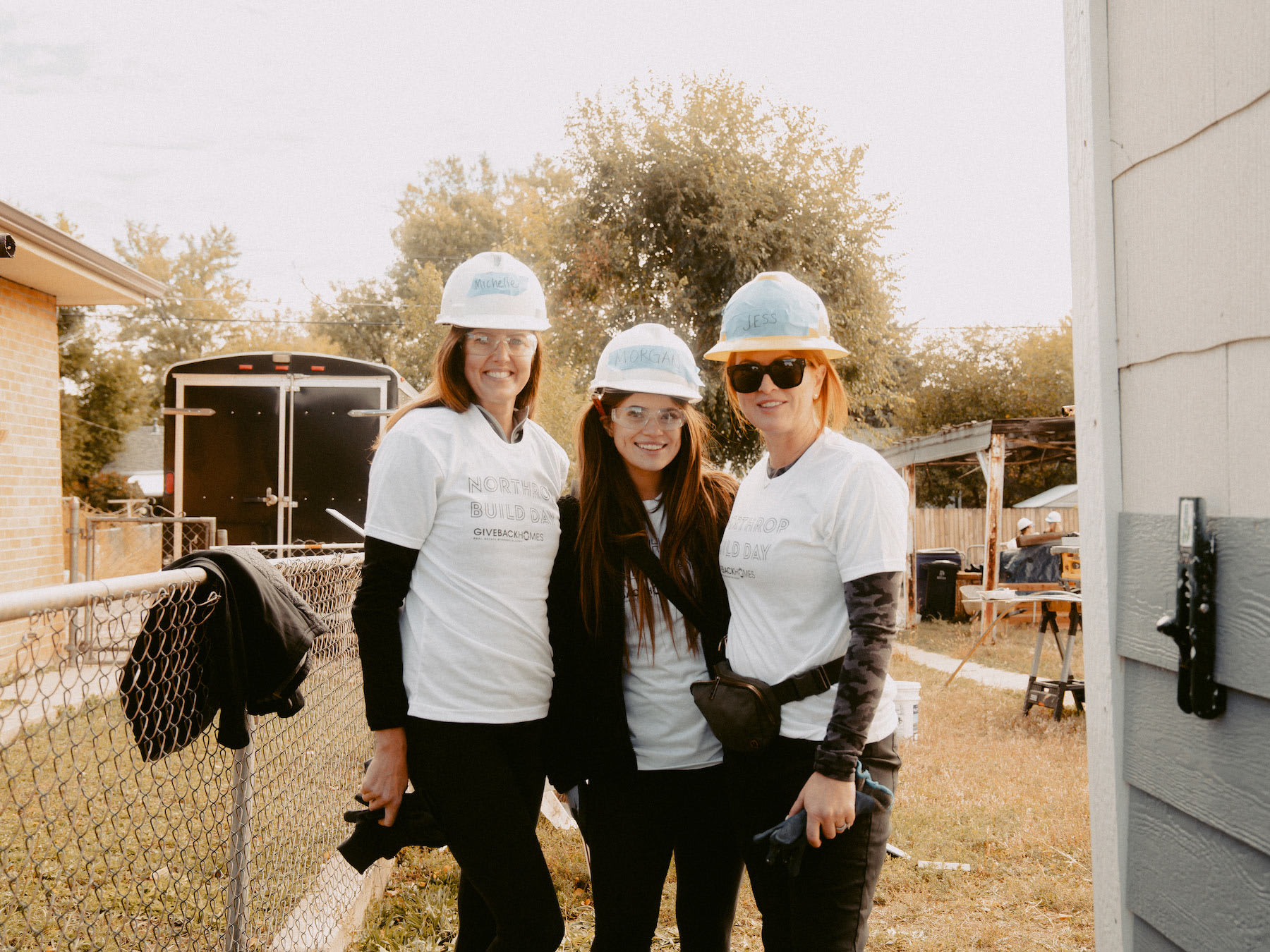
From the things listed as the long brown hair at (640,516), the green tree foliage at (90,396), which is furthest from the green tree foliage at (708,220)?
the green tree foliage at (90,396)

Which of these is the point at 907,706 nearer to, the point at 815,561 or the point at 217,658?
the point at 815,561

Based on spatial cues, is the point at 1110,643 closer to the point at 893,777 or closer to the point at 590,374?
the point at 893,777

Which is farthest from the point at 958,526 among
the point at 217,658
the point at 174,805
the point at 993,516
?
→ the point at 217,658

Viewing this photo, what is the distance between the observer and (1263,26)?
1.11 metres

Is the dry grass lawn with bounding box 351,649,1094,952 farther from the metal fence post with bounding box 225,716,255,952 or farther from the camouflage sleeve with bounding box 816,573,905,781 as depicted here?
the camouflage sleeve with bounding box 816,573,905,781

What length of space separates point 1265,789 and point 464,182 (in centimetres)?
4576

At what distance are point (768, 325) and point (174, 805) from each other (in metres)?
3.27

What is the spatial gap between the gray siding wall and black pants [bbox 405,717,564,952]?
1.28 metres

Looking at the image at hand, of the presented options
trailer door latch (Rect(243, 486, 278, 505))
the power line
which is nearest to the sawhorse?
trailer door latch (Rect(243, 486, 278, 505))

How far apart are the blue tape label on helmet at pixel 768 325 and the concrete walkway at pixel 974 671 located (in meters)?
7.05

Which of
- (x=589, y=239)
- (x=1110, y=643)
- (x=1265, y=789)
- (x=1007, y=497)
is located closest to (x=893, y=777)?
(x=1110, y=643)

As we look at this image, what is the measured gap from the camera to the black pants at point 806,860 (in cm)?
189

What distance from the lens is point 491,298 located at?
2340mm

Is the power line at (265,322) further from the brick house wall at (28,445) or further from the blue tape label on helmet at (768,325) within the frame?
the blue tape label on helmet at (768,325)
